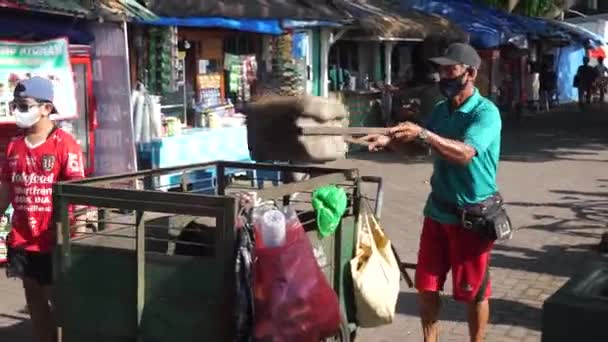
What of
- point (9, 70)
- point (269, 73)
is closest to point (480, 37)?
point (269, 73)

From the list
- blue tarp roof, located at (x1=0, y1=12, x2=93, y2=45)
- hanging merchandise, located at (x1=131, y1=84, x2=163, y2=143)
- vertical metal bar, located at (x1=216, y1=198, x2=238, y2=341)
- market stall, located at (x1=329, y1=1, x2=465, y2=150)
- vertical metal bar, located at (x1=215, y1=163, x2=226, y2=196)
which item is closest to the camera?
vertical metal bar, located at (x1=216, y1=198, x2=238, y2=341)

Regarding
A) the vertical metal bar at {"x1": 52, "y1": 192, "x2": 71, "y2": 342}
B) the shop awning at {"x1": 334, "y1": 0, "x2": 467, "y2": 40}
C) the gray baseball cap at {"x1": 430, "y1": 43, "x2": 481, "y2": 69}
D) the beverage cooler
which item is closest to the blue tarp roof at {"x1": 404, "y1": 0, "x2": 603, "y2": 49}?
the shop awning at {"x1": 334, "y1": 0, "x2": 467, "y2": 40}

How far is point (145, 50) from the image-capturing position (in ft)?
34.8

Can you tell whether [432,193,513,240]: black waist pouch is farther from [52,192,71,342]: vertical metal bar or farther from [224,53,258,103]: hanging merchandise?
[224,53,258,103]: hanging merchandise

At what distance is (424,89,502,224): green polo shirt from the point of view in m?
4.77

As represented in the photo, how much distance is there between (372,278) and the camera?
187 inches

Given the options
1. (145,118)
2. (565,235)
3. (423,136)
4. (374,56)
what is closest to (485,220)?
(423,136)

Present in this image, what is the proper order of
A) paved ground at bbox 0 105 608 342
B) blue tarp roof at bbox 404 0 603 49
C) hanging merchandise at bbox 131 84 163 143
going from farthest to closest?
blue tarp roof at bbox 404 0 603 49 → hanging merchandise at bbox 131 84 163 143 → paved ground at bbox 0 105 608 342

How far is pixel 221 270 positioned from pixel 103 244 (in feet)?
3.53

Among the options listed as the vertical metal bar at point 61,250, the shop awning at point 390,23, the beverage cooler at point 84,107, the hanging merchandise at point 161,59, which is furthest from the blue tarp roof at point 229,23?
the vertical metal bar at point 61,250

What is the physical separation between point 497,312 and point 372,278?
7.05 feet

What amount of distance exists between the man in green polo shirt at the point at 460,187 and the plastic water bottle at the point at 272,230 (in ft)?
3.09

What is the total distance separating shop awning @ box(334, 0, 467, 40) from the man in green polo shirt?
9990mm

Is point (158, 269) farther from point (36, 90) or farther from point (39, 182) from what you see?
point (36, 90)
